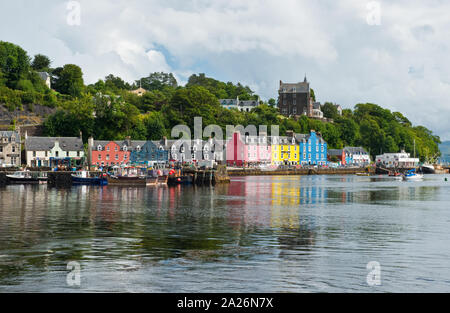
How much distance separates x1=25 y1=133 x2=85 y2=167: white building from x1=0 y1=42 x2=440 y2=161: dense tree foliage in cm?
946

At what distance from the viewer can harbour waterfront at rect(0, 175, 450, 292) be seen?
58.8ft

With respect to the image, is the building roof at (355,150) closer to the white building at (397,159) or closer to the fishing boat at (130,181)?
the white building at (397,159)

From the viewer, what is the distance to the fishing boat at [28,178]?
259 feet

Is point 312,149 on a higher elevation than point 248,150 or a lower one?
higher

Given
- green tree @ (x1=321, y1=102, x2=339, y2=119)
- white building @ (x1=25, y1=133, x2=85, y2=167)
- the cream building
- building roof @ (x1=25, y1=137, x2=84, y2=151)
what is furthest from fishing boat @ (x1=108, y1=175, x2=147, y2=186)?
green tree @ (x1=321, y1=102, x2=339, y2=119)

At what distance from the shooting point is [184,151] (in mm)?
110375

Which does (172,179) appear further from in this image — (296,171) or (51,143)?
(296,171)

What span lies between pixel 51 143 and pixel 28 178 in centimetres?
2103

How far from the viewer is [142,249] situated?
23594 mm

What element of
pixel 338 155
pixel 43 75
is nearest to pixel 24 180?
pixel 43 75

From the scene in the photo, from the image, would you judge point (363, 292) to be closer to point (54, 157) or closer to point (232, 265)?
point (232, 265)

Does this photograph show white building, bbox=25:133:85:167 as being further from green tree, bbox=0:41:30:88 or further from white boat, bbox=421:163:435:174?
white boat, bbox=421:163:435:174

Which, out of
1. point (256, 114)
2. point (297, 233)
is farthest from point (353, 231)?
point (256, 114)

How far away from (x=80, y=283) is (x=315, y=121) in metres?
153
